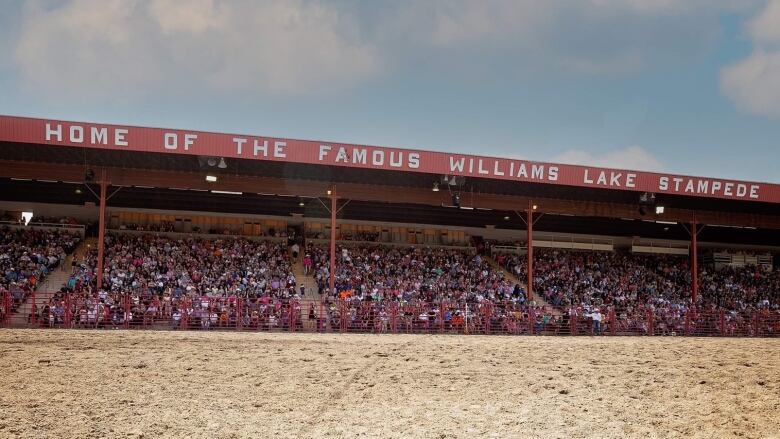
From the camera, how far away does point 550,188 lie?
2705cm

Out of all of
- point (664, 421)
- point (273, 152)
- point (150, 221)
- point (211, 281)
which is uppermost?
point (273, 152)

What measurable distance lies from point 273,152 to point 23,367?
36.2 ft

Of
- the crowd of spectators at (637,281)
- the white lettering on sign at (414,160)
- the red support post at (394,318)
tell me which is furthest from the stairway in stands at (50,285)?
the crowd of spectators at (637,281)

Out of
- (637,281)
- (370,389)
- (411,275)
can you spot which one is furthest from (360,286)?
(637,281)

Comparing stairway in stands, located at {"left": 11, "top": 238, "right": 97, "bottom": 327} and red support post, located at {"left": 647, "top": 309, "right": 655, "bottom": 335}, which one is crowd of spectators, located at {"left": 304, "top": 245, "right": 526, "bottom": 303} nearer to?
red support post, located at {"left": 647, "top": 309, "right": 655, "bottom": 335}

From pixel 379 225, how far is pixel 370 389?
19.7m

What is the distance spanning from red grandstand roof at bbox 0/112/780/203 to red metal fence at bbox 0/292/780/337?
459 cm

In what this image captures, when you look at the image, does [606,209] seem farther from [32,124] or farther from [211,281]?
[32,124]

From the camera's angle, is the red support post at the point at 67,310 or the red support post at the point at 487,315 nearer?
the red support post at the point at 67,310

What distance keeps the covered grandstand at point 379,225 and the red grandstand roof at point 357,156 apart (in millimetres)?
44

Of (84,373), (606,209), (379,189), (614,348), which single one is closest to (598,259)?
(606,209)

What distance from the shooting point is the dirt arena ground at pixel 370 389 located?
10.7m

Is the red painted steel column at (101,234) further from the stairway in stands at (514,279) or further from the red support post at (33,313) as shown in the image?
the stairway in stands at (514,279)

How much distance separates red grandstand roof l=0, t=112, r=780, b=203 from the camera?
2100cm
